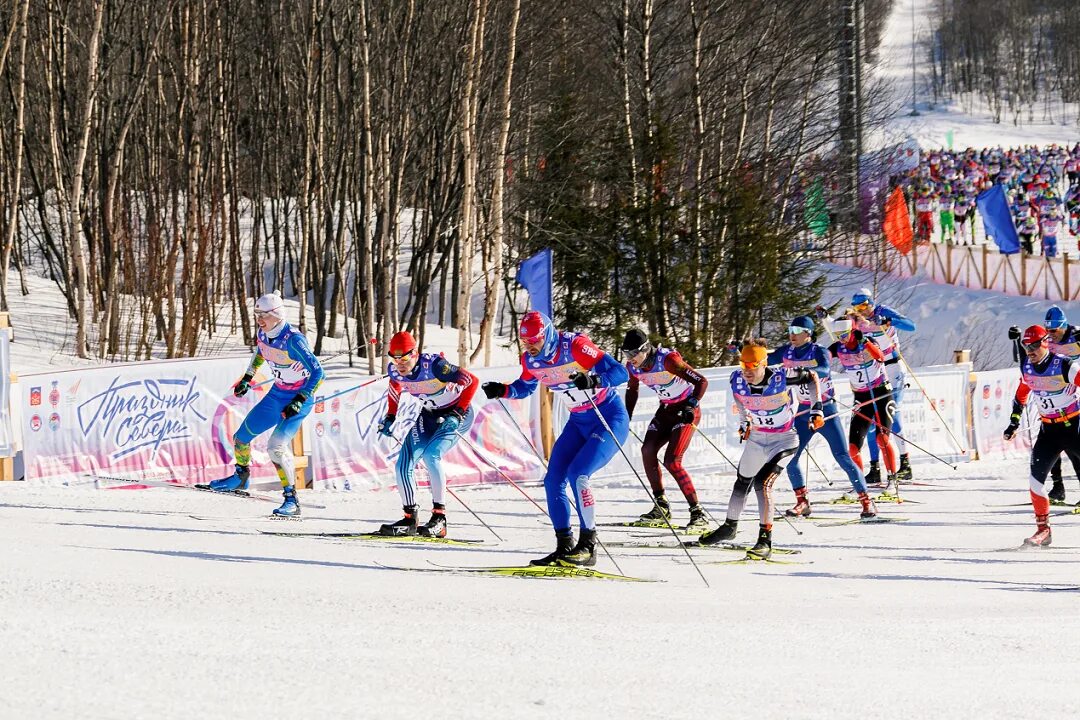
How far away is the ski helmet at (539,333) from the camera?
31.5 feet

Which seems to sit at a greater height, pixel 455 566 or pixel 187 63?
pixel 187 63

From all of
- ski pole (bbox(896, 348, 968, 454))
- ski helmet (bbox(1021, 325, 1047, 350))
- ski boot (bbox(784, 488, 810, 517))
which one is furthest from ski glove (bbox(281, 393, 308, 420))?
ski pole (bbox(896, 348, 968, 454))

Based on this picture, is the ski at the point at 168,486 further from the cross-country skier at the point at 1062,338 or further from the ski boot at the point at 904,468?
the ski boot at the point at 904,468

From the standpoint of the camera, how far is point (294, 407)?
38.6 ft

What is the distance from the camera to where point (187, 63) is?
2278 cm

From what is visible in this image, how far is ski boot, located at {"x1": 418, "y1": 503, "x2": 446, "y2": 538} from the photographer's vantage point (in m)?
11.1

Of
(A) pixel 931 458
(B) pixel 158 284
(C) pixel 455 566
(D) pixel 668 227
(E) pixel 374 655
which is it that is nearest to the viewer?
(E) pixel 374 655

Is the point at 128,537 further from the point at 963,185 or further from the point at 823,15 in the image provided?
the point at 963,185

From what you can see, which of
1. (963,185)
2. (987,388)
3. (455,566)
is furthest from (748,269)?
(963,185)

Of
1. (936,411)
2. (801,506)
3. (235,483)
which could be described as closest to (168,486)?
(235,483)

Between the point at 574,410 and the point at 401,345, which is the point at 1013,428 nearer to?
the point at 574,410

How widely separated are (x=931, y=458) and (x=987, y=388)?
1644mm

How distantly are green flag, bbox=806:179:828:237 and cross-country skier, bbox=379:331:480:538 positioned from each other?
61.0ft

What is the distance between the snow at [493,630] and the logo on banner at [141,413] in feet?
6.27
